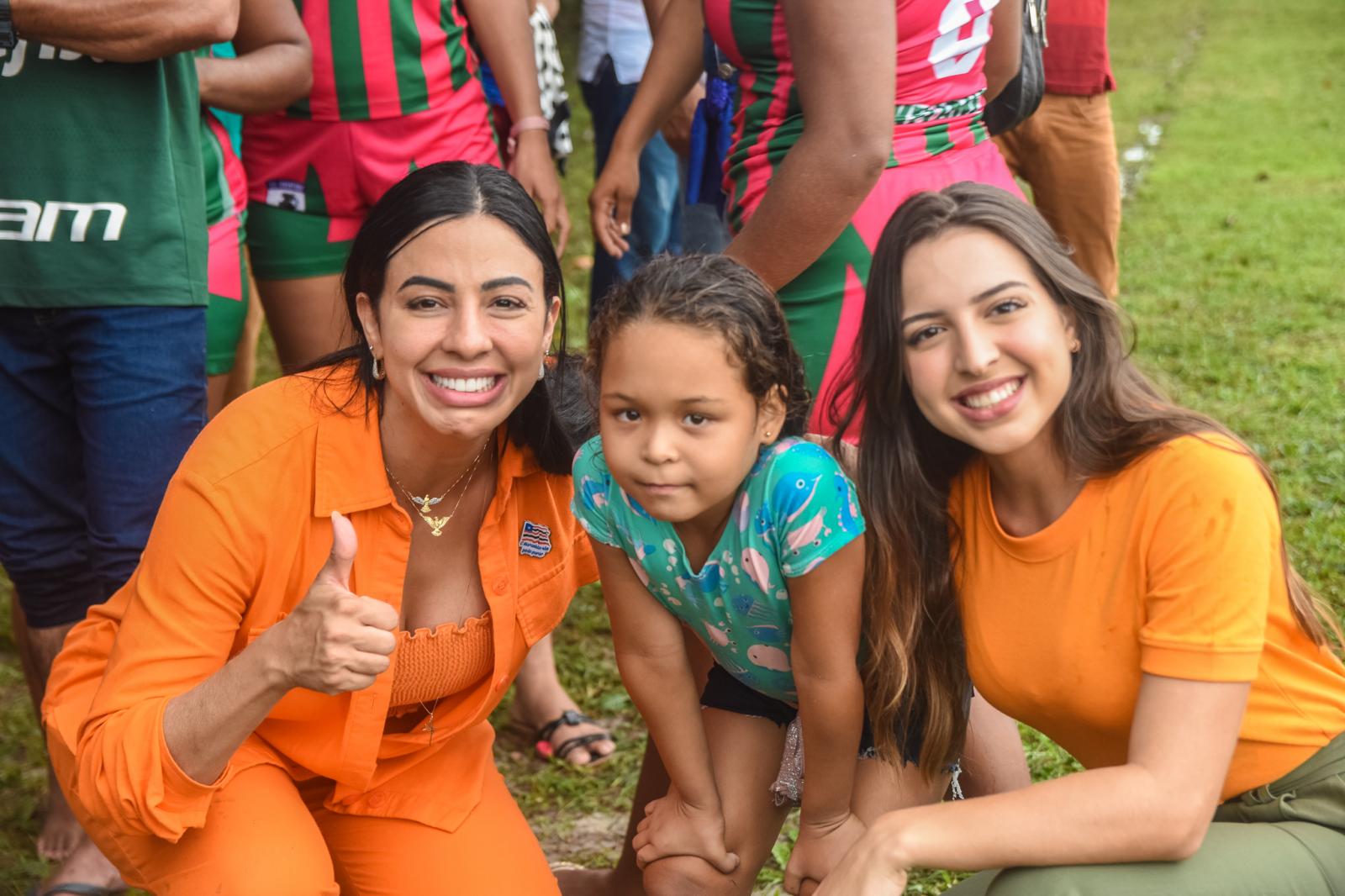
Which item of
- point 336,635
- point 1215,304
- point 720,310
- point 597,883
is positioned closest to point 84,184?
point 336,635

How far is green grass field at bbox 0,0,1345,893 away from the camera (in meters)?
3.62

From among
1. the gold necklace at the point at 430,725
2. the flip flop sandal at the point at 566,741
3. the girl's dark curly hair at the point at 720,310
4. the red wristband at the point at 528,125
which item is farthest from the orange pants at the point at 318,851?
the red wristband at the point at 528,125

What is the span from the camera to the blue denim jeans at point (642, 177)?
4.83 m

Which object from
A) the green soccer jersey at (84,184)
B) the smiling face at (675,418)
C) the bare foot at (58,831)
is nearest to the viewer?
the smiling face at (675,418)

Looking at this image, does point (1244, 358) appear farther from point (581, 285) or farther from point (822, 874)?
point (822, 874)

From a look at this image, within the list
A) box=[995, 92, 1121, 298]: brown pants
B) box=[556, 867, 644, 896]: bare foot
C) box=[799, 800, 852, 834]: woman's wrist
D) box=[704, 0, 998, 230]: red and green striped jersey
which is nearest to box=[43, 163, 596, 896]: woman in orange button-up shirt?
box=[556, 867, 644, 896]: bare foot

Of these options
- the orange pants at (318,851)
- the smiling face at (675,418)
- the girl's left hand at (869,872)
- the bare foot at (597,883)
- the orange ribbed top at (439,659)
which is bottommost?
the bare foot at (597,883)

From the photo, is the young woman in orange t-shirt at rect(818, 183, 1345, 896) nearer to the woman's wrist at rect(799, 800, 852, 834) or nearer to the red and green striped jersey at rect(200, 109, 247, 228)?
the woman's wrist at rect(799, 800, 852, 834)

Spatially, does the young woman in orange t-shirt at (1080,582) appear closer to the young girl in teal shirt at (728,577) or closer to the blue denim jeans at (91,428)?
the young girl in teal shirt at (728,577)

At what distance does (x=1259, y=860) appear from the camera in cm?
209

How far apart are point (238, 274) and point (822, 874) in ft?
6.04

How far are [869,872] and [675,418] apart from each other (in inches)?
29.2

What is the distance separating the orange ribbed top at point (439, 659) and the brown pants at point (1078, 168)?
3.00 meters

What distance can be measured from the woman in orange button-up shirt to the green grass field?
78 centimetres
